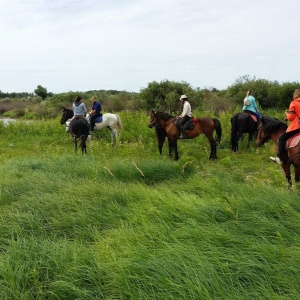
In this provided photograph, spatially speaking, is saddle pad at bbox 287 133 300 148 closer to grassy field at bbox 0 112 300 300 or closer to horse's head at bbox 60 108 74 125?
grassy field at bbox 0 112 300 300

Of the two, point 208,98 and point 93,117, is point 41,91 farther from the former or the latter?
point 93,117

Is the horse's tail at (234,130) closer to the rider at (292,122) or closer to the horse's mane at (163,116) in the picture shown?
the horse's mane at (163,116)

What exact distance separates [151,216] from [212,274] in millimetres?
1383

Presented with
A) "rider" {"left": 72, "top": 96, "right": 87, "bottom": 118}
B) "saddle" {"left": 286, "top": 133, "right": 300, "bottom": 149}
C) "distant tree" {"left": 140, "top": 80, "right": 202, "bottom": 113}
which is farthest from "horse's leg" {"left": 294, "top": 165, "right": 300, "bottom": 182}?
"distant tree" {"left": 140, "top": 80, "right": 202, "bottom": 113}

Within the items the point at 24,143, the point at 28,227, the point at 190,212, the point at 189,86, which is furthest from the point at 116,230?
the point at 189,86

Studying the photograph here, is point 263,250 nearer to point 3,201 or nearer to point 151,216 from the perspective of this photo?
point 151,216

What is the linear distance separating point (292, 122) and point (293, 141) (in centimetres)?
34

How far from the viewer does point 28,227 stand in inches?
154

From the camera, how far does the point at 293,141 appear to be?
5.84 metres

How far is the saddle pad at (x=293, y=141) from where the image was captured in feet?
19.0

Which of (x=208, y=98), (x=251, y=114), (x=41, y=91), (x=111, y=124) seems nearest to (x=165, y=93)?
(x=208, y=98)

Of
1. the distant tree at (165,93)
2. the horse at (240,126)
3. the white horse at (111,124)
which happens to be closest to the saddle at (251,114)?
the horse at (240,126)

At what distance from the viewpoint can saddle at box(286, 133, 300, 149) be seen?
228 inches

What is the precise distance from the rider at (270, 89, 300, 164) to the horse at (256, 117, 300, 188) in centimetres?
8
